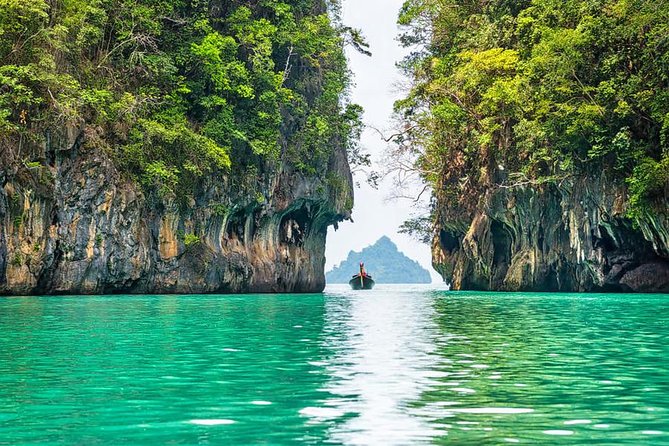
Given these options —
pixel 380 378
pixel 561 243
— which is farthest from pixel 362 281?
pixel 380 378

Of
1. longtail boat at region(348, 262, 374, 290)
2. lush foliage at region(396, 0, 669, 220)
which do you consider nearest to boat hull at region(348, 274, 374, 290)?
longtail boat at region(348, 262, 374, 290)

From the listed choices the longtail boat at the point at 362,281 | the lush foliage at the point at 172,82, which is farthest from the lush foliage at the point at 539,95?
the longtail boat at the point at 362,281

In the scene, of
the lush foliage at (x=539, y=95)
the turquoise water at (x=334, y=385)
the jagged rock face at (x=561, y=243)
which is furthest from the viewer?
the jagged rock face at (x=561, y=243)

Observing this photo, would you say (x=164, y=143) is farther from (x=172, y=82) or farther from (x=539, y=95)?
(x=539, y=95)

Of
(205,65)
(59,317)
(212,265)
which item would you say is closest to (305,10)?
(205,65)

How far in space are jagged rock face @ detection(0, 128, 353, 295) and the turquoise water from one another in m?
17.7

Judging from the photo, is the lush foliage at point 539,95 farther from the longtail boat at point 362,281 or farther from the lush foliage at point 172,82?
the longtail boat at point 362,281

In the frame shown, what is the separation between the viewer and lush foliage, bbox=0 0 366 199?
102ft

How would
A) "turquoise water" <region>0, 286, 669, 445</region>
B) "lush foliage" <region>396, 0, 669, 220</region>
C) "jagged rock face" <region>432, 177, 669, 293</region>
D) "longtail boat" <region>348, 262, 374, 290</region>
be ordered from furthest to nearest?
"longtail boat" <region>348, 262, 374, 290</region>, "jagged rock face" <region>432, 177, 669, 293</region>, "lush foliage" <region>396, 0, 669, 220</region>, "turquoise water" <region>0, 286, 669, 445</region>

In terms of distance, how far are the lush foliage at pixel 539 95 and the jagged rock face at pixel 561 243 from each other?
3.35 ft

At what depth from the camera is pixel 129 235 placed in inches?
1417

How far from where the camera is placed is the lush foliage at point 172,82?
31.1 m

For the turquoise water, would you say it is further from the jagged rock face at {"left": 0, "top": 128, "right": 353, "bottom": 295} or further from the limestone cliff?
the limestone cliff

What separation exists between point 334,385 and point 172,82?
3340 centimetres
